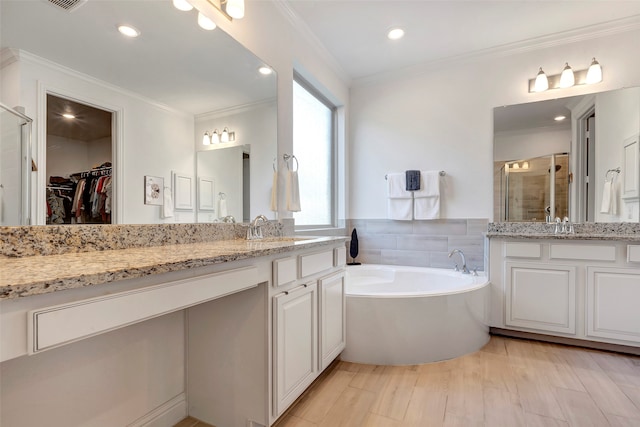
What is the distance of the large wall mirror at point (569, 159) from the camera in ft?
8.12

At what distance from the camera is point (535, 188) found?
2.77 metres

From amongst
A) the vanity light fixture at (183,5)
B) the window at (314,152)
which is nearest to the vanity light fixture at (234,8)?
the vanity light fixture at (183,5)

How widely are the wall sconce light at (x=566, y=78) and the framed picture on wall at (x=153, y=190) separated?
3104 millimetres

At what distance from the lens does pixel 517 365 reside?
2053mm

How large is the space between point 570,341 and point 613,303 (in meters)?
0.41

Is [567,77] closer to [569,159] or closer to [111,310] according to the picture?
[569,159]

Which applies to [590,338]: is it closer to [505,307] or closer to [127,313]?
[505,307]

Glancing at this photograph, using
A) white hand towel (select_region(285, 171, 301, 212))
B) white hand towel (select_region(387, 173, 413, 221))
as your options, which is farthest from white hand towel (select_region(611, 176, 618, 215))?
white hand towel (select_region(285, 171, 301, 212))

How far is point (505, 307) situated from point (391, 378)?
4.20 feet

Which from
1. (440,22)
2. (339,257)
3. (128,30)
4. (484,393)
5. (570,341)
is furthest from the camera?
(440,22)

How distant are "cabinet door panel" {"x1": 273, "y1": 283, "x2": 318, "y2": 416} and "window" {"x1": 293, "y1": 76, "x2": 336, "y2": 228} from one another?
4.03 feet

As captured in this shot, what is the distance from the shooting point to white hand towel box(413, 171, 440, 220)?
3.07 m

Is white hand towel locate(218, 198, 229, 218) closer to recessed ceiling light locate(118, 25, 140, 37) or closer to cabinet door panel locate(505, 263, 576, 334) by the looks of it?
recessed ceiling light locate(118, 25, 140, 37)

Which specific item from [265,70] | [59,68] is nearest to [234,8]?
[265,70]
